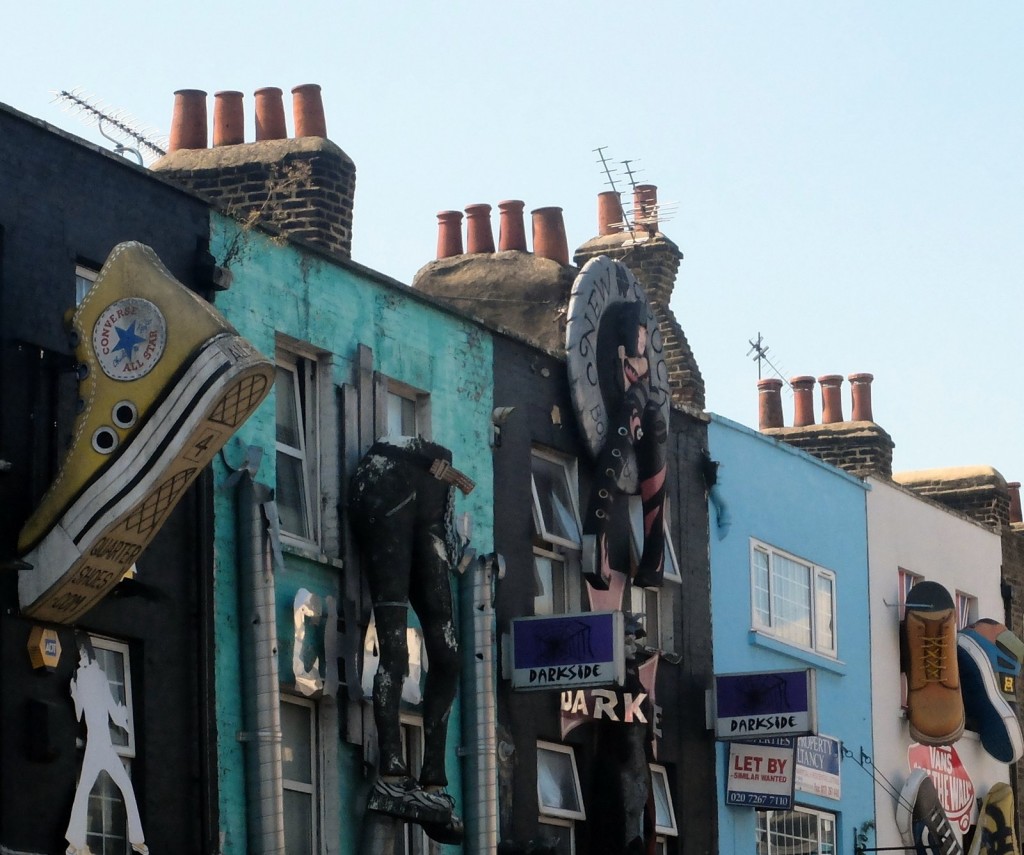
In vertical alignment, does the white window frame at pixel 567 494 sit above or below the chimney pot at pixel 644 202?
below

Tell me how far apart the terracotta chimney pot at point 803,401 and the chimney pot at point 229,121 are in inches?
585

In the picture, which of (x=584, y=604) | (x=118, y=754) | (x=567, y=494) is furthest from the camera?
(x=567, y=494)

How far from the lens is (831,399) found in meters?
36.7

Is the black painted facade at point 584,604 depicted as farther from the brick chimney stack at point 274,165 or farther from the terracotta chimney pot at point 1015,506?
the terracotta chimney pot at point 1015,506

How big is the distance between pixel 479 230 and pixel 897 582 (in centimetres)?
729

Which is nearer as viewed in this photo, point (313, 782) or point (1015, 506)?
point (313, 782)

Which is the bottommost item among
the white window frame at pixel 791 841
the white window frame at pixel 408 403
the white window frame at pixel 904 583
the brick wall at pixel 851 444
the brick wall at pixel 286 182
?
the white window frame at pixel 791 841

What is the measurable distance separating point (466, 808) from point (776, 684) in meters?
5.54

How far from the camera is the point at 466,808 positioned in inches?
860

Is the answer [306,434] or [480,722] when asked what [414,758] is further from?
[306,434]

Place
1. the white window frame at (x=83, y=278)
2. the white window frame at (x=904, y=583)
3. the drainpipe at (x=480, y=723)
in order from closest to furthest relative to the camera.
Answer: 1. the white window frame at (x=83, y=278)
2. the drainpipe at (x=480, y=723)
3. the white window frame at (x=904, y=583)

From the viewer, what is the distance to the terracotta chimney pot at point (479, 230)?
29500 mm

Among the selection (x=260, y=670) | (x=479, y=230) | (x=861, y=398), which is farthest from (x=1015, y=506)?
Answer: (x=260, y=670)

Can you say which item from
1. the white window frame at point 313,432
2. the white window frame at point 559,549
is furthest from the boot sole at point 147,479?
the white window frame at point 559,549
